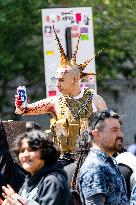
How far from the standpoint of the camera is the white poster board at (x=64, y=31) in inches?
463

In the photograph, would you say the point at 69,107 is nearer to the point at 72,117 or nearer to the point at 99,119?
the point at 72,117

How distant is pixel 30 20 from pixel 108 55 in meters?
1.88

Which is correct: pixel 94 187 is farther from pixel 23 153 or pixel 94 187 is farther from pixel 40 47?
pixel 40 47

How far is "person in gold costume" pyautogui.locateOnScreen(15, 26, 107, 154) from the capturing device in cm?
791

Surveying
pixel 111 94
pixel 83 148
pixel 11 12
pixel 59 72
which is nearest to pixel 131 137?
pixel 111 94

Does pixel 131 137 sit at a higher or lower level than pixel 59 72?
lower

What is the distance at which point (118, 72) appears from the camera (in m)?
20.0

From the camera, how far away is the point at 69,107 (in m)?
8.05

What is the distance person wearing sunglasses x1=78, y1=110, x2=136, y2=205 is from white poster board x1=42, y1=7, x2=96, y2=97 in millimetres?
5432

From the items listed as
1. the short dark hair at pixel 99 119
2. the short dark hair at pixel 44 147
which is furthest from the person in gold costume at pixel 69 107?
the short dark hair at pixel 44 147

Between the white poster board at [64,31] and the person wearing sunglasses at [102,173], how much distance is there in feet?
17.8

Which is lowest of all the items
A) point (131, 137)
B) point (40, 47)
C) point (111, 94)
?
point (131, 137)

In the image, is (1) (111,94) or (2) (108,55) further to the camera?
(1) (111,94)

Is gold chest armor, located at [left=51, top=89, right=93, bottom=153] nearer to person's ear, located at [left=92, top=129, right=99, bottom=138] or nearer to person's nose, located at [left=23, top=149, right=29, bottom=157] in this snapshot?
person's ear, located at [left=92, top=129, right=99, bottom=138]
